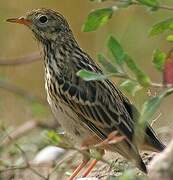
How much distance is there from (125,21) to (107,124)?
14.6ft

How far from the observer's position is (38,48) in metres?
8.39

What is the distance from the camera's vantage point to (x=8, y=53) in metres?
11.0

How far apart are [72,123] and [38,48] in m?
2.12

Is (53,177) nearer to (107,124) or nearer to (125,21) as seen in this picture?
(107,124)

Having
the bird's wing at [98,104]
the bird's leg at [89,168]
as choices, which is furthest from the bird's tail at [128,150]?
the bird's leg at [89,168]

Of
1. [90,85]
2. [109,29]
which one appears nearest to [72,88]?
[90,85]

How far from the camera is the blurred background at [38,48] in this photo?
8.79 meters

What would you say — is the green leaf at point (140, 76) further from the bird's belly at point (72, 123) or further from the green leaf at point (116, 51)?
the bird's belly at point (72, 123)

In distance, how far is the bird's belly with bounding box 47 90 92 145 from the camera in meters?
6.36

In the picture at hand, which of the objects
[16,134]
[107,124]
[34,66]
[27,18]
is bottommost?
[34,66]

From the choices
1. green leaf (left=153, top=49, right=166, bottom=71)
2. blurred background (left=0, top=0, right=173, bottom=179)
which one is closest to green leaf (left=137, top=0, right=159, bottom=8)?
green leaf (left=153, top=49, right=166, bottom=71)

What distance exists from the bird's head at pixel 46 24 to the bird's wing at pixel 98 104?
2.25ft

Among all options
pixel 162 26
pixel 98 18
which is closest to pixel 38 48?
pixel 98 18

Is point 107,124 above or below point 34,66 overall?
above
